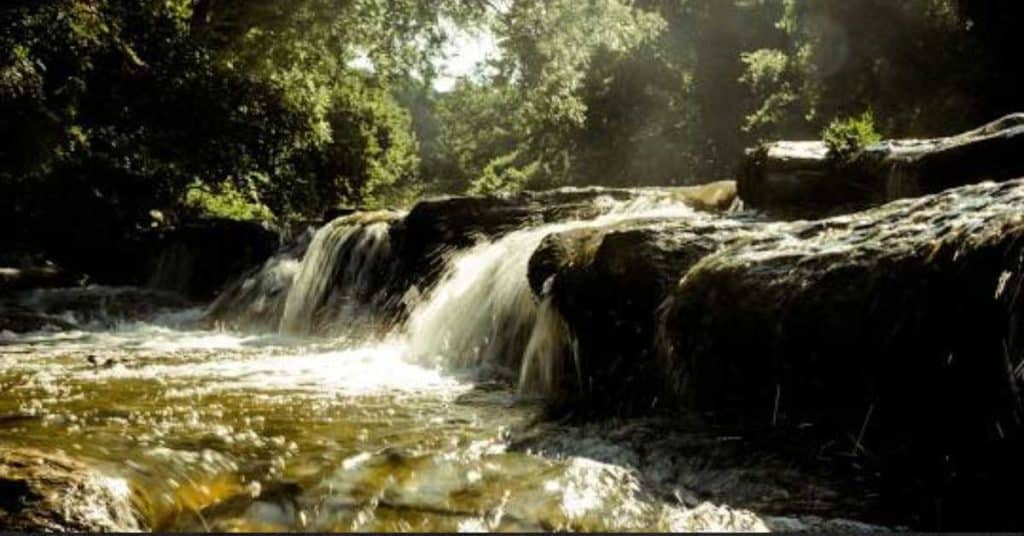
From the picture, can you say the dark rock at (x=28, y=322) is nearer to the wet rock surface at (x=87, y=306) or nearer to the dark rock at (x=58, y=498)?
the wet rock surface at (x=87, y=306)

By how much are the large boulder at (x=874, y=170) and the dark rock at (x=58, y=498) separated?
7922mm

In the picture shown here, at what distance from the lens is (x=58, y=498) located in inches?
135

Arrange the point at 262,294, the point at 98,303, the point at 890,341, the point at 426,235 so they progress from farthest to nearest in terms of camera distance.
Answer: the point at 98,303, the point at 262,294, the point at 426,235, the point at 890,341

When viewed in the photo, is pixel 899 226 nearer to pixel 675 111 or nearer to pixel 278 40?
pixel 278 40

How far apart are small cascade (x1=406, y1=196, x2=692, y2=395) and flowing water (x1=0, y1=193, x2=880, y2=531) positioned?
26 mm

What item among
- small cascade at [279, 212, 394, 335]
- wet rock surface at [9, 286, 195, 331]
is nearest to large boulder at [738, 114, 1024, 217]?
small cascade at [279, 212, 394, 335]

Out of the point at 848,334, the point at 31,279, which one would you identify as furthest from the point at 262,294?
the point at 848,334

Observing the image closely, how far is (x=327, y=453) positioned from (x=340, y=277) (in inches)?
378

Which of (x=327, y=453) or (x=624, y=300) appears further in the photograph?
(x=624, y=300)

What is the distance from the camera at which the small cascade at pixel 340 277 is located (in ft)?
44.0

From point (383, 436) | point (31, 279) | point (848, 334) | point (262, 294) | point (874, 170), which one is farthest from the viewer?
point (31, 279)

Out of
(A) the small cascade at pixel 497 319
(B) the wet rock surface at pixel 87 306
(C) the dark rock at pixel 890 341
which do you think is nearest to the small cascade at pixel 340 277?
(A) the small cascade at pixel 497 319

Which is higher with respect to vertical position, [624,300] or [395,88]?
[395,88]

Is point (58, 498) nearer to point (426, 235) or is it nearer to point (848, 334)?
point (848, 334)
